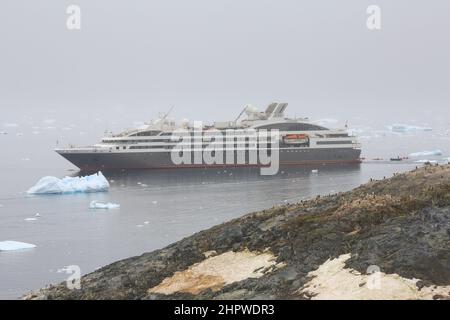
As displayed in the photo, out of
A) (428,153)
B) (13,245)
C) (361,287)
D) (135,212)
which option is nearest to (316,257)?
(361,287)

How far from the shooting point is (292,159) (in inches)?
3374

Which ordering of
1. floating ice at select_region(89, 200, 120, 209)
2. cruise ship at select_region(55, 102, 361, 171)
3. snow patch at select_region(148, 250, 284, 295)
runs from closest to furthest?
snow patch at select_region(148, 250, 284, 295), floating ice at select_region(89, 200, 120, 209), cruise ship at select_region(55, 102, 361, 171)

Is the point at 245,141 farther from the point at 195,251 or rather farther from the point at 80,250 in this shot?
the point at 195,251

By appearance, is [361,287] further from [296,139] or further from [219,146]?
[296,139]

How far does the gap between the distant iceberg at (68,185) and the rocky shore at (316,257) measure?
36504mm

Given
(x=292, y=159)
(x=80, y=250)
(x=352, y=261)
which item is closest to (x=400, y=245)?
(x=352, y=261)

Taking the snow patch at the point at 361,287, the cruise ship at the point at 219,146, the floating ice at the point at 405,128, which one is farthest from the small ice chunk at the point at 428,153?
the snow patch at the point at 361,287

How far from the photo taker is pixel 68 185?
54844 millimetres

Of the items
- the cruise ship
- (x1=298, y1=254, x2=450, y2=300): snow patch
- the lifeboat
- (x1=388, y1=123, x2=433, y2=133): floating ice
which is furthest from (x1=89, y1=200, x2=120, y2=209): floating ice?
(x1=388, y1=123, x2=433, y2=133): floating ice

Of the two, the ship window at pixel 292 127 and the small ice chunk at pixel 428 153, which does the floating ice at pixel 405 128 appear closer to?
the ship window at pixel 292 127

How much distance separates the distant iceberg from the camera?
5297cm

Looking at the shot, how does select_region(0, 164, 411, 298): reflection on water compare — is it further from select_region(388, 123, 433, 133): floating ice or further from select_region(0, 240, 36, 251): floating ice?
select_region(388, 123, 433, 133): floating ice

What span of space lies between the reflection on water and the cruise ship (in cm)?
318

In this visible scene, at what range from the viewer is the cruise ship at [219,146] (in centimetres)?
7800
